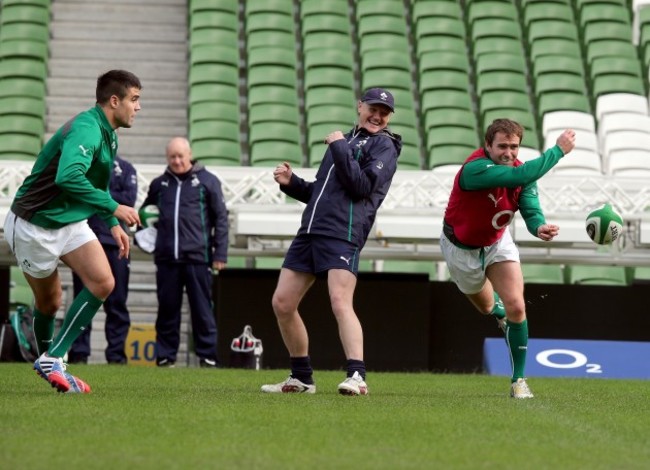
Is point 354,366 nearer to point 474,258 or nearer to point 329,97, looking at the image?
point 474,258

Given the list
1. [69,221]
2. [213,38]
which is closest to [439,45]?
[213,38]

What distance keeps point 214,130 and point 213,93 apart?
114 cm

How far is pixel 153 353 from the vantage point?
1378cm

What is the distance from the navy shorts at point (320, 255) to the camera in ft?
26.1

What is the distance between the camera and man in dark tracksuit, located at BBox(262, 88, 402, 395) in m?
7.88

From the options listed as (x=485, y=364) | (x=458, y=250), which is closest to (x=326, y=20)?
(x=485, y=364)

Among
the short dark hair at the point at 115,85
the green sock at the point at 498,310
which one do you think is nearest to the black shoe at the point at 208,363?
the green sock at the point at 498,310

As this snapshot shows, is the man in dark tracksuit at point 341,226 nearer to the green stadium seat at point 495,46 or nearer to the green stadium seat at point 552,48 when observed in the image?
the green stadium seat at point 495,46

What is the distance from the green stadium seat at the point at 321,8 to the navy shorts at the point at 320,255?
42.2 feet

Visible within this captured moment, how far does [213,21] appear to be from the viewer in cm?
2027

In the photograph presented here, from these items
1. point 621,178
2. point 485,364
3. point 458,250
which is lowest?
point 485,364

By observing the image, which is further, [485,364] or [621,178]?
[621,178]

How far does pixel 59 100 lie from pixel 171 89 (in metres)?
1.61

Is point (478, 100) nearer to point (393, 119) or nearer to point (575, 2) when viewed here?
point (393, 119)
